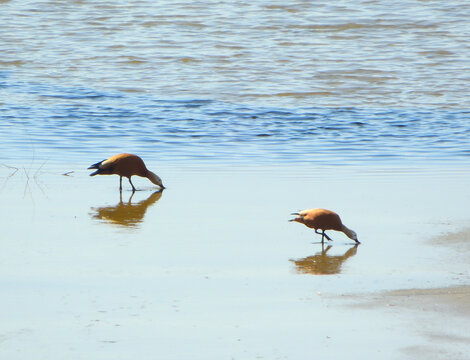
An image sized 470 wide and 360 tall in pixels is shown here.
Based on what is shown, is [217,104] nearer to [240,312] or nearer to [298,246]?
[298,246]

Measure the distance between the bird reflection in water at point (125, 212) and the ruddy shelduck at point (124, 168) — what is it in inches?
15.0

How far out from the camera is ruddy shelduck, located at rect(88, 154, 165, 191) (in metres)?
7.93

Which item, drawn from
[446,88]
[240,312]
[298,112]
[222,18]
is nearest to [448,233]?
[240,312]

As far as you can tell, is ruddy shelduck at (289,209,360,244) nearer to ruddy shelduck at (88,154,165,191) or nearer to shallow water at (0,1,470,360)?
shallow water at (0,1,470,360)

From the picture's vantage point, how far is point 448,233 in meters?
6.29

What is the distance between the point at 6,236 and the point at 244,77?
1113cm

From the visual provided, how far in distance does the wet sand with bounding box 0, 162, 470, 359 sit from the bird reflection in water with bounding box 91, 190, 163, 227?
16 mm

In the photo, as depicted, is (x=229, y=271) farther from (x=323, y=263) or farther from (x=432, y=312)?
(x=432, y=312)

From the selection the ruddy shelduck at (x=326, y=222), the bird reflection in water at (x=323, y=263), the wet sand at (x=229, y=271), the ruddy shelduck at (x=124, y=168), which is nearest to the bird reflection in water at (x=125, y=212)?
the wet sand at (x=229, y=271)

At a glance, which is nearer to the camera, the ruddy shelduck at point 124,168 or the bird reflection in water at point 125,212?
the bird reflection in water at point 125,212

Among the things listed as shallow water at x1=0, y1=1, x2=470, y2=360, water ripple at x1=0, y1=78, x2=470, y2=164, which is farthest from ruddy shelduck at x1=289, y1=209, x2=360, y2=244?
water ripple at x1=0, y1=78, x2=470, y2=164

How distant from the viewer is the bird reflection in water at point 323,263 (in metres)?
5.43

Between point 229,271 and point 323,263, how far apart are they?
604 millimetres

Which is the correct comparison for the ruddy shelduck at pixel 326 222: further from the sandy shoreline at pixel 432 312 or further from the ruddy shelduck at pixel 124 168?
the ruddy shelduck at pixel 124 168
